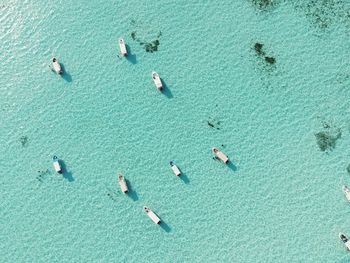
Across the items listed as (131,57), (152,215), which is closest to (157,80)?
(131,57)

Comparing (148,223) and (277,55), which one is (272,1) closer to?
(277,55)

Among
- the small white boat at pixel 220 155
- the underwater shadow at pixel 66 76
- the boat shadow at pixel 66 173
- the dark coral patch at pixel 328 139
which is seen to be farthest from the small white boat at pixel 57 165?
the dark coral patch at pixel 328 139

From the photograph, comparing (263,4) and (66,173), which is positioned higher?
(263,4)

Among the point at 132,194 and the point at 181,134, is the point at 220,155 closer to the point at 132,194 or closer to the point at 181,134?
the point at 181,134

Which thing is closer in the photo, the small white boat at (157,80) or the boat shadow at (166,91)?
the small white boat at (157,80)

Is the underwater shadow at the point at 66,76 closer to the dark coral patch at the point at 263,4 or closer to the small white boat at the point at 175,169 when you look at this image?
the small white boat at the point at 175,169

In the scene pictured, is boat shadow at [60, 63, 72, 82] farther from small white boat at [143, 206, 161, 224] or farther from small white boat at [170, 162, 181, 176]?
small white boat at [143, 206, 161, 224]

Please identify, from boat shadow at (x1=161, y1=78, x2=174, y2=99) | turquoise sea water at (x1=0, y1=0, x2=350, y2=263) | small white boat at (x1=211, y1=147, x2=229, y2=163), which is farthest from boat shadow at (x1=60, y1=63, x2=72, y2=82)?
small white boat at (x1=211, y1=147, x2=229, y2=163)

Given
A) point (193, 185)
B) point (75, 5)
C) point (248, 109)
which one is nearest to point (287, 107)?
point (248, 109)

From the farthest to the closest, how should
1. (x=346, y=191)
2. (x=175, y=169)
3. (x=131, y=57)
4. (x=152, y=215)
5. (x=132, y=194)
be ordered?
1. (x=131, y=57)
2. (x=132, y=194)
3. (x=175, y=169)
4. (x=152, y=215)
5. (x=346, y=191)
